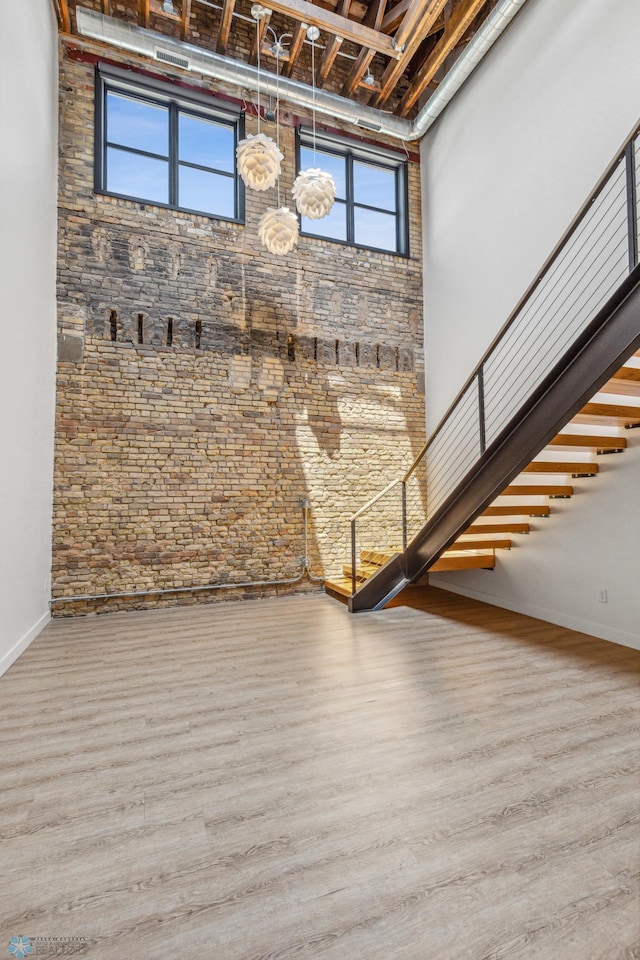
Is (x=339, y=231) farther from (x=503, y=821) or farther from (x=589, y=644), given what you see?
(x=503, y=821)

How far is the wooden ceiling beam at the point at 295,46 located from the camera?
5.98 metres

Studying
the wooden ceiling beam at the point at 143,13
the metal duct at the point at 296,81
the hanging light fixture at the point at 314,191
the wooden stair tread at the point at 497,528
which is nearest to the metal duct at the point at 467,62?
the metal duct at the point at 296,81

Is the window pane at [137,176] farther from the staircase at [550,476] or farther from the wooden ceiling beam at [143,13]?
the staircase at [550,476]

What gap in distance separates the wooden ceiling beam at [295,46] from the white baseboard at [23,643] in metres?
7.51

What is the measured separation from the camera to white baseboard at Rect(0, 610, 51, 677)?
3.81m

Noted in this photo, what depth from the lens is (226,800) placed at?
2.23 m

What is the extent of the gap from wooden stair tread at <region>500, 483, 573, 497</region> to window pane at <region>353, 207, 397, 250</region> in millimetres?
4581

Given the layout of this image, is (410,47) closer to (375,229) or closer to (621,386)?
(375,229)

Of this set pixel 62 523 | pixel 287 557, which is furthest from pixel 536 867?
pixel 62 523

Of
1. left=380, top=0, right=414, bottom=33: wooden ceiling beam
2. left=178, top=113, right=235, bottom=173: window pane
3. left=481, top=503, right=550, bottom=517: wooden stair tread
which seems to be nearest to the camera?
left=481, top=503, right=550, bottom=517: wooden stair tread

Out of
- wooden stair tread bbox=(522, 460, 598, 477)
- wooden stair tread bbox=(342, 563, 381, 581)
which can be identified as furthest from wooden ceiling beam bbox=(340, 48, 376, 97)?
wooden stair tread bbox=(342, 563, 381, 581)

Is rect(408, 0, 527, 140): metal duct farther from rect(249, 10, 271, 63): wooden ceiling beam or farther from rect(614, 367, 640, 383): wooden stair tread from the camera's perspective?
rect(614, 367, 640, 383): wooden stair tread

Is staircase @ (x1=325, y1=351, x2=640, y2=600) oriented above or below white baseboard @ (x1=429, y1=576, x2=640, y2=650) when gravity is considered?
above

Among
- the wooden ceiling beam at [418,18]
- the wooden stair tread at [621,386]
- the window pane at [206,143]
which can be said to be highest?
the wooden ceiling beam at [418,18]
